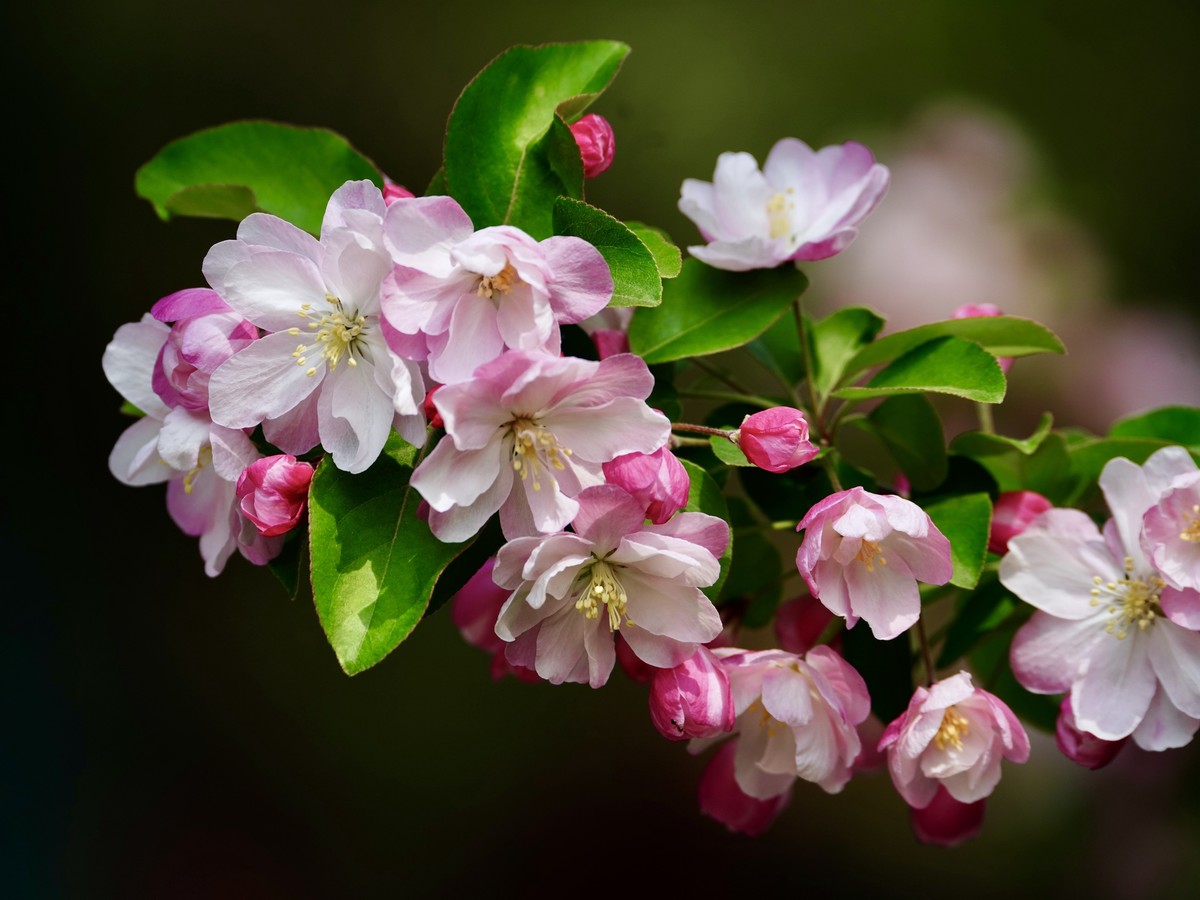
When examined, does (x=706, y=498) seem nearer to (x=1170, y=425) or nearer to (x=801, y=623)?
(x=801, y=623)

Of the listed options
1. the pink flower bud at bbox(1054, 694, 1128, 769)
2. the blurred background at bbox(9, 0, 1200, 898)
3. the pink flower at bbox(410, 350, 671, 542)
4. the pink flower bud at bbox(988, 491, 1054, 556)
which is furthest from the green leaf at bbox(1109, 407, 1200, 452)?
the blurred background at bbox(9, 0, 1200, 898)

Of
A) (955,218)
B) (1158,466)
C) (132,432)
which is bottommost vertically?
(955,218)

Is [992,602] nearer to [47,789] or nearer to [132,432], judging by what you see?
[132,432]

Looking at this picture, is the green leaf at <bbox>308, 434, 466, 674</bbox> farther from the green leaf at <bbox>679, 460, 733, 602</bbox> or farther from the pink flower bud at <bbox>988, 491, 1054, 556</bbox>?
the pink flower bud at <bbox>988, 491, 1054, 556</bbox>

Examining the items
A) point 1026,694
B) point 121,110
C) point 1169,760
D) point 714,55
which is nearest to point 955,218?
point 714,55

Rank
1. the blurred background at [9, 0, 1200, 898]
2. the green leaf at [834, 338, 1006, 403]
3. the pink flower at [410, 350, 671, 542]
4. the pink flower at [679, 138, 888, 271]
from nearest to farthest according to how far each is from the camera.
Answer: the pink flower at [410, 350, 671, 542] → the green leaf at [834, 338, 1006, 403] → the pink flower at [679, 138, 888, 271] → the blurred background at [9, 0, 1200, 898]

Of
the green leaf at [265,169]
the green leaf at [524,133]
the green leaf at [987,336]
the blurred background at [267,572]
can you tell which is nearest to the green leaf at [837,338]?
the green leaf at [987,336]

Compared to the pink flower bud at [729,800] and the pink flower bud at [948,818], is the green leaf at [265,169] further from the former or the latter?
the pink flower bud at [948,818]
